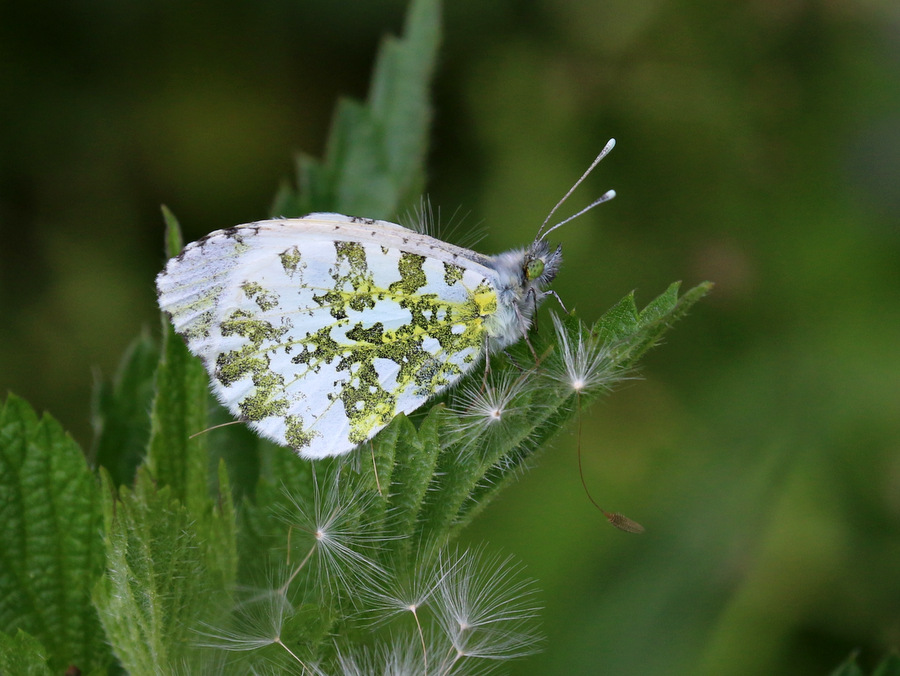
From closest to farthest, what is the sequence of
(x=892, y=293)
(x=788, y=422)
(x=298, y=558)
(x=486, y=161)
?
(x=298, y=558)
(x=788, y=422)
(x=892, y=293)
(x=486, y=161)

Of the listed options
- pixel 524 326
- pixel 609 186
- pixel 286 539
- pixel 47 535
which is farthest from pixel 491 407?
pixel 609 186

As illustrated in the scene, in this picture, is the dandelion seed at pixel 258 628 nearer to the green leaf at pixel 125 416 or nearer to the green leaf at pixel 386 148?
the green leaf at pixel 125 416

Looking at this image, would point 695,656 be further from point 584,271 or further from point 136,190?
point 136,190

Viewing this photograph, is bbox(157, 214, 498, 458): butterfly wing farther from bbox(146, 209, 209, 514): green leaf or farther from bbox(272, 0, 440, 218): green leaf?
bbox(272, 0, 440, 218): green leaf

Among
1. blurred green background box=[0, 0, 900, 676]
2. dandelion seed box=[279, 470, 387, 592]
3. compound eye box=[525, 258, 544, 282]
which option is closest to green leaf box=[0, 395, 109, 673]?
dandelion seed box=[279, 470, 387, 592]

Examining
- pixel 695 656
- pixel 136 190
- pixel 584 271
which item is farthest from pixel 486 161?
pixel 695 656

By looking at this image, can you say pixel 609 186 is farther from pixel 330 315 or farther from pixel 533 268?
pixel 330 315

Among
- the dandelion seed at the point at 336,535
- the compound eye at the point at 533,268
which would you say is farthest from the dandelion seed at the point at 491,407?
the compound eye at the point at 533,268
